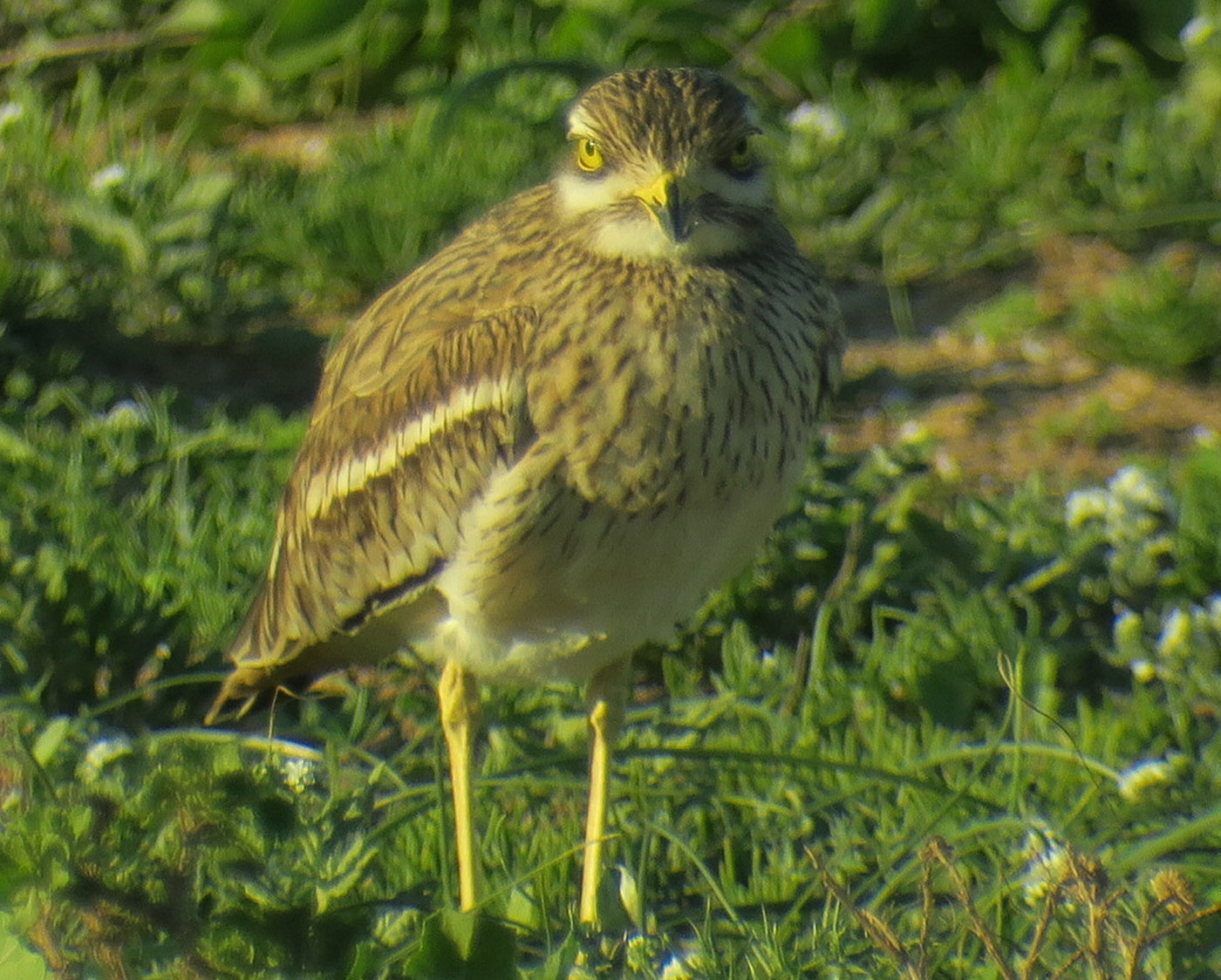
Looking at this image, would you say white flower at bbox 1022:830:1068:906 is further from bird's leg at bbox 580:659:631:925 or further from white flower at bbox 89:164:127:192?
white flower at bbox 89:164:127:192

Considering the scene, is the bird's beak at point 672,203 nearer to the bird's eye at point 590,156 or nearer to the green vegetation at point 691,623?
the bird's eye at point 590,156

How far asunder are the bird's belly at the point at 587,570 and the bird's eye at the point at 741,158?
0.49 meters

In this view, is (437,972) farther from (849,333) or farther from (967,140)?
(967,140)

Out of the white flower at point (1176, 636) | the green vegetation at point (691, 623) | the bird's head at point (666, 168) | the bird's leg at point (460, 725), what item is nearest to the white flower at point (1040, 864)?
the green vegetation at point (691, 623)

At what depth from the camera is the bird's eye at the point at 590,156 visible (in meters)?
3.29

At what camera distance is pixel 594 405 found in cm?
319

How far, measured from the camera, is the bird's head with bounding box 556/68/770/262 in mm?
3176

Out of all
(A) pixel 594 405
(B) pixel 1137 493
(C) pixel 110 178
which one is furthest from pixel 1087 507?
(C) pixel 110 178

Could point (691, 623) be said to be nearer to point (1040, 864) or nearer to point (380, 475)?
point (380, 475)

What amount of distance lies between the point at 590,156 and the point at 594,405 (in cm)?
43

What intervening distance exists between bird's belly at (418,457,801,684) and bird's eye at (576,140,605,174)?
1.74 ft

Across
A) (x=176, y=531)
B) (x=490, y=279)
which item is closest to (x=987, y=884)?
(x=490, y=279)

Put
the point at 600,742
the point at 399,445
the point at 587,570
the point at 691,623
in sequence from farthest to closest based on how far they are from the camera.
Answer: the point at 691,623 → the point at 600,742 → the point at 399,445 → the point at 587,570

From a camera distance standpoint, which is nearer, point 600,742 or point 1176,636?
point 600,742
